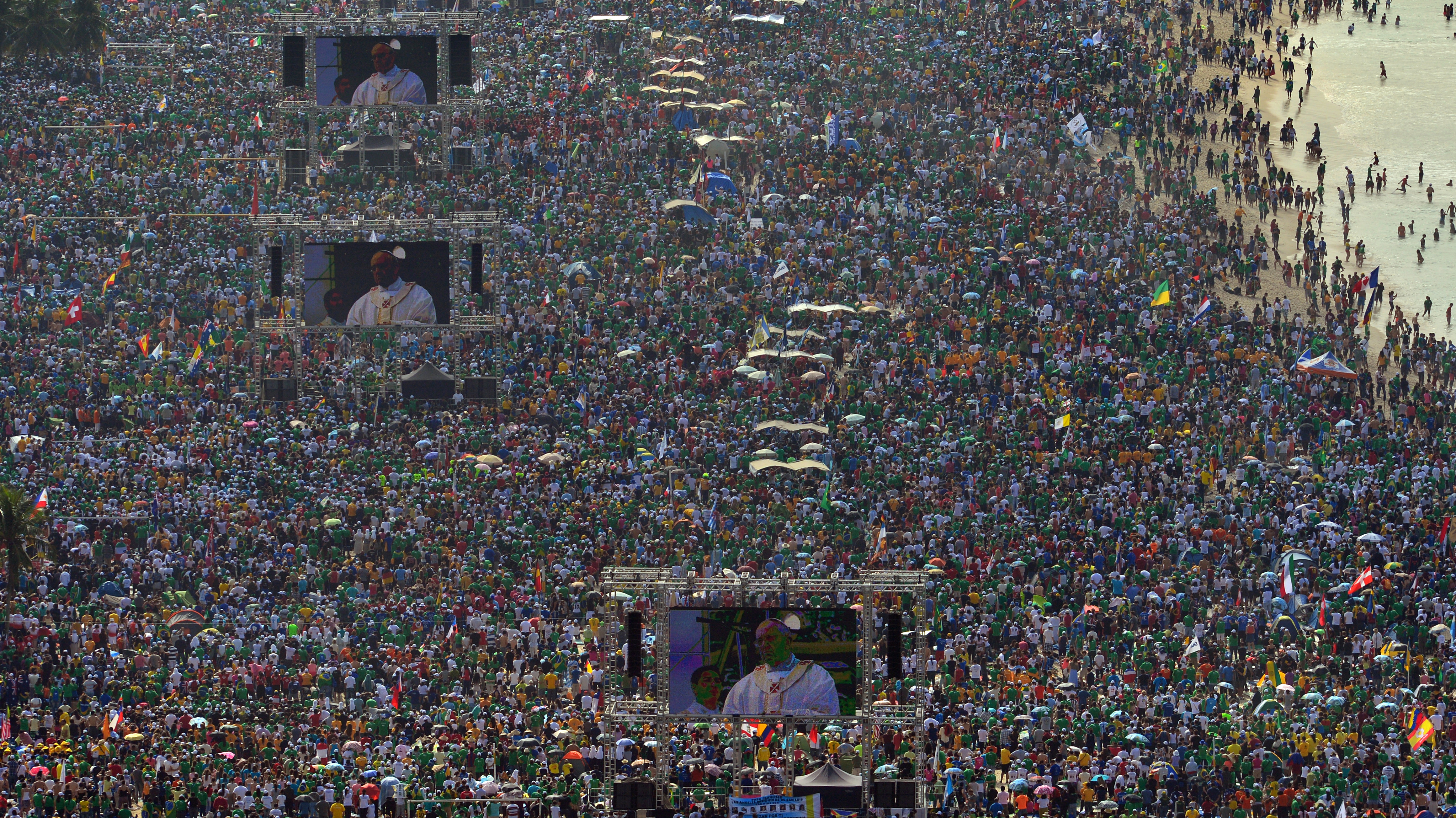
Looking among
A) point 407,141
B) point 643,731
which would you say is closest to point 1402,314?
point 407,141

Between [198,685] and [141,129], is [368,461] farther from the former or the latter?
[141,129]

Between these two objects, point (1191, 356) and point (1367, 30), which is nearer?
point (1191, 356)

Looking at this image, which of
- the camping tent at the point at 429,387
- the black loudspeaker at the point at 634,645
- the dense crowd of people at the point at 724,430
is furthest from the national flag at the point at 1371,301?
the black loudspeaker at the point at 634,645

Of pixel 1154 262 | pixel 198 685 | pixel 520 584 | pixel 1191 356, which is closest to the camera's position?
pixel 198 685

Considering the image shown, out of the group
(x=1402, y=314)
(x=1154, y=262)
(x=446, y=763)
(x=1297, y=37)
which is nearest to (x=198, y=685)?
(x=446, y=763)

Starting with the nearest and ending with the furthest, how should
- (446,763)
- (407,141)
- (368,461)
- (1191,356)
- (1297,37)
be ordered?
(446,763) < (368,461) < (1191,356) < (407,141) < (1297,37)

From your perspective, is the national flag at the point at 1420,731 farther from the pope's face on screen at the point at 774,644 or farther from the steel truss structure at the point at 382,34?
the steel truss structure at the point at 382,34

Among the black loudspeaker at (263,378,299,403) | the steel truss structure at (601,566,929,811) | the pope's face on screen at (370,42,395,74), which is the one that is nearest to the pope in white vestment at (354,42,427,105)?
the pope's face on screen at (370,42,395,74)

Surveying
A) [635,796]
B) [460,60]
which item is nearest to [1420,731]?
[635,796]

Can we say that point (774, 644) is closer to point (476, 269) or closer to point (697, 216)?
point (476, 269)
